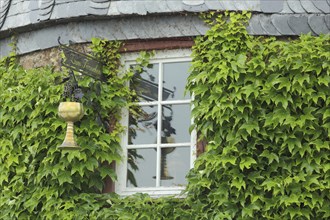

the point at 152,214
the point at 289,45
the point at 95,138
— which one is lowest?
the point at 152,214

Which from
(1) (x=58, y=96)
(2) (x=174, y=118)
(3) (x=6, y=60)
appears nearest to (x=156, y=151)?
(2) (x=174, y=118)

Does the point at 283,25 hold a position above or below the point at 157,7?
below

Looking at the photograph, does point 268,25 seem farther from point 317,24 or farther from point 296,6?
point 317,24

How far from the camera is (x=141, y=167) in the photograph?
11.6 m

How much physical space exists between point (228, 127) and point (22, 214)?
7.85 feet

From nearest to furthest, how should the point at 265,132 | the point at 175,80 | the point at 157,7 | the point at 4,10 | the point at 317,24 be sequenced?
the point at 265,132, the point at 317,24, the point at 157,7, the point at 175,80, the point at 4,10

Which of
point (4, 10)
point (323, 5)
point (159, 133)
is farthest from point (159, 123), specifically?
point (4, 10)

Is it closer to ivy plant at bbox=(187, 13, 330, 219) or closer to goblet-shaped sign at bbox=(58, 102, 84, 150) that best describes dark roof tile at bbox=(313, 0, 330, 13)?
ivy plant at bbox=(187, 13, 330, 219)

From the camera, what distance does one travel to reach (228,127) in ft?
36.1

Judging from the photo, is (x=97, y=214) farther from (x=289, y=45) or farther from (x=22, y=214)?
(x=289, y=45)

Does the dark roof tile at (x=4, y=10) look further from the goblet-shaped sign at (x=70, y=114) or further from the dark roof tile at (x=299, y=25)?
the dark roof tile at (x=299, y=25)

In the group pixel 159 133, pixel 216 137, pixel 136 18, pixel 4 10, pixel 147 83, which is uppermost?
pixel 4 10

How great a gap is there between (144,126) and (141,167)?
0.44 meters

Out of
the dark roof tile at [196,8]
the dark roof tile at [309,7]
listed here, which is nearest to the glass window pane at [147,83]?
the dark roof tile at [196,8]
